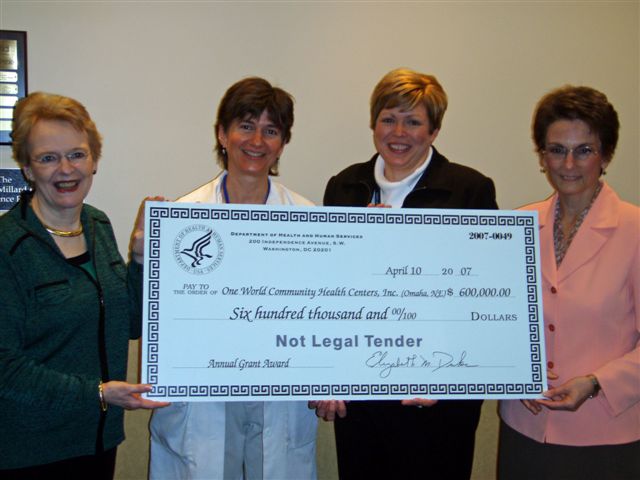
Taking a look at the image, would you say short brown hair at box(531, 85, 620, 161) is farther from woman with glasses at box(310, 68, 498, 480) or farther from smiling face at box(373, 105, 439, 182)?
smiling face at box(373, 105, 439, 182)

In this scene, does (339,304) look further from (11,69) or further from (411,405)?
(11,69)

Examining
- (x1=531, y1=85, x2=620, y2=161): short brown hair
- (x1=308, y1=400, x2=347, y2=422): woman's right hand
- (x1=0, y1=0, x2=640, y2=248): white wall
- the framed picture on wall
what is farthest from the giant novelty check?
the framed picture on wall

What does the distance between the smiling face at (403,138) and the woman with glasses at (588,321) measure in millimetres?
426

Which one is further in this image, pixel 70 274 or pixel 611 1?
pixel 611 1

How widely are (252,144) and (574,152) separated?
1.12m

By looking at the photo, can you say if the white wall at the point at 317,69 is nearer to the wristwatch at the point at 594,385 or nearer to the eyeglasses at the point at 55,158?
the eyeglasses at the point at 55,158

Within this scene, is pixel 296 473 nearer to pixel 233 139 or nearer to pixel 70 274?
pixel 70 274

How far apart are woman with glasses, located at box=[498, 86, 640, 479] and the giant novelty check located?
103 mm

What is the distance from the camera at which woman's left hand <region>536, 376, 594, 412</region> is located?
5.88 ft

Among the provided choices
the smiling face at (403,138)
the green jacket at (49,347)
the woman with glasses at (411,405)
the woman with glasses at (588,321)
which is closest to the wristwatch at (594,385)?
the woman with glasses at (588,321)

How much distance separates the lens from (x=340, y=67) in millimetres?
2793

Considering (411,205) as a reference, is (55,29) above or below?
above

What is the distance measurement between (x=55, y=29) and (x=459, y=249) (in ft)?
6.76

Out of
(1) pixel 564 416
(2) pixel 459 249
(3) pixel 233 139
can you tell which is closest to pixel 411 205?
(2) pixel 459 249
